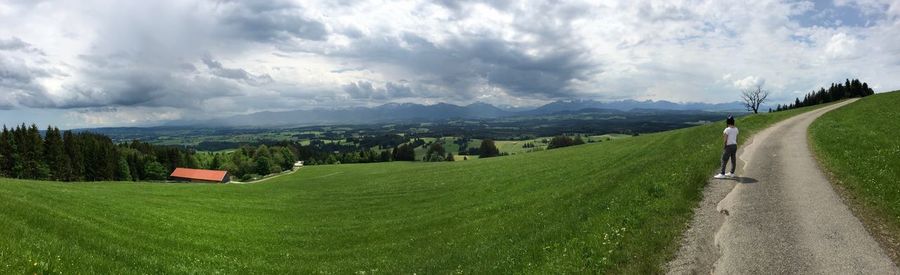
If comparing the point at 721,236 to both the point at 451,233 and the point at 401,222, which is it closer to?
the point at 451,233

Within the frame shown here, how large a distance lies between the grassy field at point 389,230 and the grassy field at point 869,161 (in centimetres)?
509

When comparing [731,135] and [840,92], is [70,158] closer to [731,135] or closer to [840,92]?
[731,135]

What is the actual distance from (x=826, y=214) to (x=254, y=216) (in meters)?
32.2

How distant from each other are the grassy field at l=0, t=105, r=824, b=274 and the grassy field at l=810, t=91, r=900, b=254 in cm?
509

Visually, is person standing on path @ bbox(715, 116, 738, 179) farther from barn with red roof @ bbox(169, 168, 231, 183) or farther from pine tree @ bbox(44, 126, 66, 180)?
pine tree @ bbox(44, 126, 66, 180)

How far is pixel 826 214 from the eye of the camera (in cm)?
1438

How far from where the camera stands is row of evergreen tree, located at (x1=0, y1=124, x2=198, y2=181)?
3553 inches

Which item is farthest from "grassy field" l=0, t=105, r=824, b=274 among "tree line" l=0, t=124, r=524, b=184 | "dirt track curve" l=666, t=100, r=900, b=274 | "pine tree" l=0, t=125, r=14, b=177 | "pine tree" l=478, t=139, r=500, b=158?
"pine tree" l=478, t=139, r=500, b=158

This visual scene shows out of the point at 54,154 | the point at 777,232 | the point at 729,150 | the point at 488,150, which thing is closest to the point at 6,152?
the point at 54,154

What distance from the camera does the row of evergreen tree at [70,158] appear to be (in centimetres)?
9025

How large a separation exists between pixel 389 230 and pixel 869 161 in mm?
24299

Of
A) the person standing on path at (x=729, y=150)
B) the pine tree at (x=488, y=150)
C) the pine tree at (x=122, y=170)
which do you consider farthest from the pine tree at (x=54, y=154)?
the person standing on path at (x=729, y=150)

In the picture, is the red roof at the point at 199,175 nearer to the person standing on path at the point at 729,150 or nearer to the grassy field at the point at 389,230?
the grassy field at the point at 389,230

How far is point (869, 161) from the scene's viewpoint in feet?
68.0
